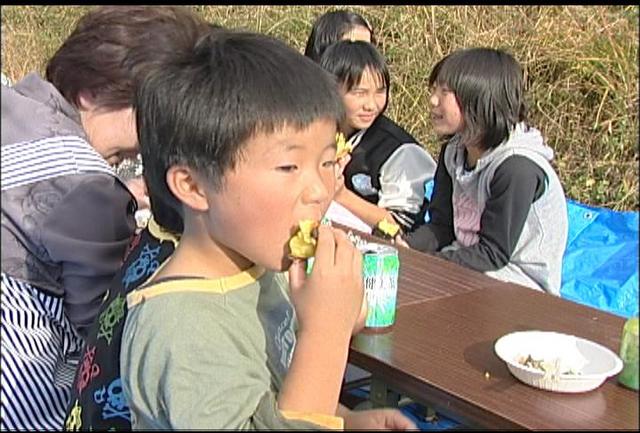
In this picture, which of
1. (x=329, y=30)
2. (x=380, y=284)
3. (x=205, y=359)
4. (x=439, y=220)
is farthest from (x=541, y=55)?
(x=205, y=359)

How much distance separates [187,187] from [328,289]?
0.92ft

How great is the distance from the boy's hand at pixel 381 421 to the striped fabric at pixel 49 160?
1.95ft

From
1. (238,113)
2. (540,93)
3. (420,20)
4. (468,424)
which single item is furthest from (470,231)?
(420,20)

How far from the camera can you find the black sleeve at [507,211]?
2.60 m

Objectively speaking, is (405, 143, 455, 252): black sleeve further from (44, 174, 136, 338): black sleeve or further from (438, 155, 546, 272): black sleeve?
(44, 174, 136, 338): black sleeve

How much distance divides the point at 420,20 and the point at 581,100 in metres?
1.61

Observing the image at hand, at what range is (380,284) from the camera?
66.7 inches

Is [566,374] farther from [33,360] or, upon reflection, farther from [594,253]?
[594,253]

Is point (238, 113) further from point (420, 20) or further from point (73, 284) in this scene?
point (420, 20)

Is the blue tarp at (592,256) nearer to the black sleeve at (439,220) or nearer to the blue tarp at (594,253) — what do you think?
the blue tarp at (594,253)

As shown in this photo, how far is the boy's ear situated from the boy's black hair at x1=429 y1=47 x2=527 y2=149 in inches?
67.2

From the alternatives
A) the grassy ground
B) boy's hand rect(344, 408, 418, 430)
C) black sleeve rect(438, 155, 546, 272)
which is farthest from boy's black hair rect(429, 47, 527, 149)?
boy's hand rect(344, 408, 418, 430)

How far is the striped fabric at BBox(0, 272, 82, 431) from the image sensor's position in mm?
1404

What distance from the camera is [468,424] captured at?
4.61 feet
